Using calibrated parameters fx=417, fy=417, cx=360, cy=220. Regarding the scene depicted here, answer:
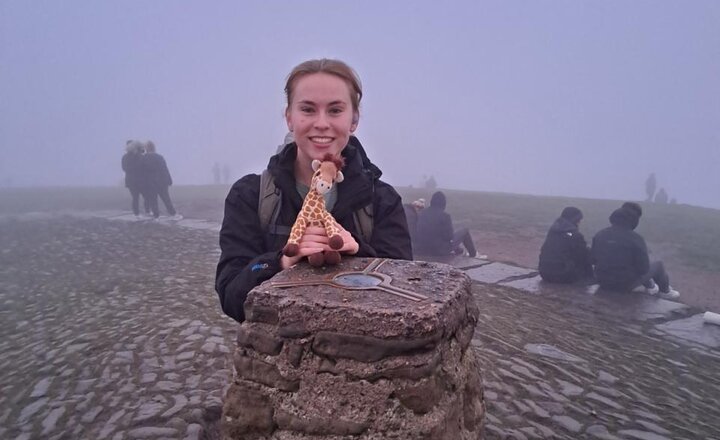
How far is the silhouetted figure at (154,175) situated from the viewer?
14.1 metres

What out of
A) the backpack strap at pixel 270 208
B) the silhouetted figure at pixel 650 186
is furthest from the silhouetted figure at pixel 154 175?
the silhouetted figure at pixel 650 186

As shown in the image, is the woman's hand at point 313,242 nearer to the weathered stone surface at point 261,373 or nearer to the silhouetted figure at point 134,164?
the weathered stone surface at point 261,373

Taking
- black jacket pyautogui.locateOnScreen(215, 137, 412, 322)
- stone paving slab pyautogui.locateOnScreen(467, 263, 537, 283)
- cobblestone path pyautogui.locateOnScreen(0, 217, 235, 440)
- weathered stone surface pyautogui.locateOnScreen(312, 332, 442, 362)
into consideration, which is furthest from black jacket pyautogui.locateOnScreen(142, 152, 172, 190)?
weathered stone surface pyautogui.locateOnScreen(312, 332, 442, 362)

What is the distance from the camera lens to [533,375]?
4395 millimetres

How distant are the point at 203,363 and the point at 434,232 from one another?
21.2 feet

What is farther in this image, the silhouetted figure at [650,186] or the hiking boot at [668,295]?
the silhouetted figure at [650,186]

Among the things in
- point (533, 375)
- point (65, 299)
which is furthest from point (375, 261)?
point (65, 299)

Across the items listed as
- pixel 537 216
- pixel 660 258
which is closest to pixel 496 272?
pixel 660 258

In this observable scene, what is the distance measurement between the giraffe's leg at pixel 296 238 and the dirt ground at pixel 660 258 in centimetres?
817

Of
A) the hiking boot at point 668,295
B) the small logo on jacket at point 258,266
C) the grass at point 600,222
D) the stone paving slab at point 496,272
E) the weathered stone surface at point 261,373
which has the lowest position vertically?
the hiking boot at point 668,295

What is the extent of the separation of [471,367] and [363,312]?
3.36ft

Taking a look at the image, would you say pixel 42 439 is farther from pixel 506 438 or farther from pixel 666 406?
pixel 666 406

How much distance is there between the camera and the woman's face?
2.35 metres

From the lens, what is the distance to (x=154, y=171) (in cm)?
1434
